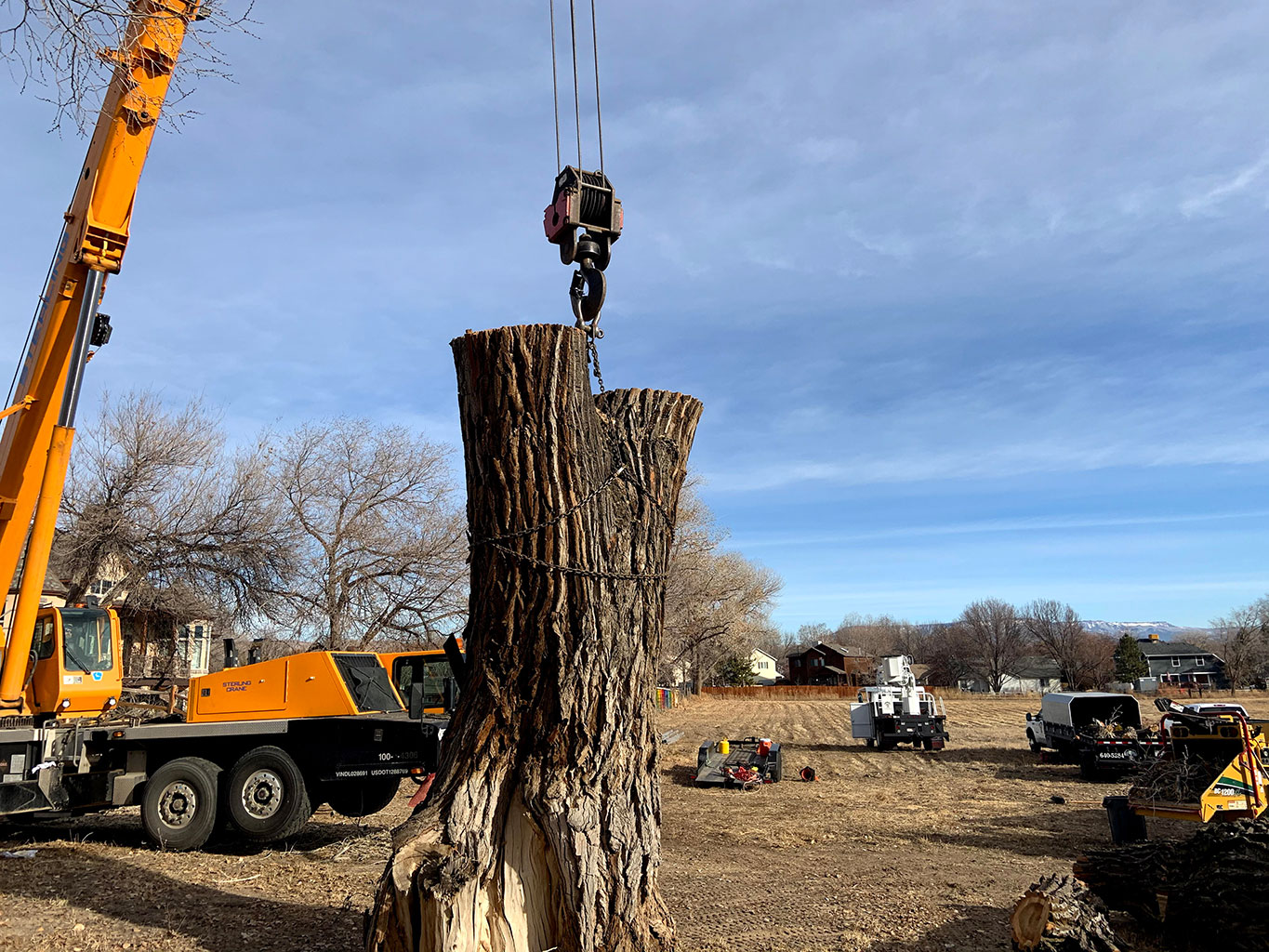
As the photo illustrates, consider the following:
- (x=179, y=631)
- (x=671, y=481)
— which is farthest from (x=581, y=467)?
(x=179, y=631)

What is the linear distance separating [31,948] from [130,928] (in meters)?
0.55

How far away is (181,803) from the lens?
979 centimetres

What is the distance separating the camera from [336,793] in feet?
34.6

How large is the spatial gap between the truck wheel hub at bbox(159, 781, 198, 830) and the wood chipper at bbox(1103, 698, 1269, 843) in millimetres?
9776

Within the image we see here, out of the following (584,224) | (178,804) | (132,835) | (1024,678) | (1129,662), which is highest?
(584,224)

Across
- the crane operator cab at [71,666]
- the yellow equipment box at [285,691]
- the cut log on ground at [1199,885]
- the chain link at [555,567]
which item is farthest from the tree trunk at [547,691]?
the crane operator cab at [71,666]

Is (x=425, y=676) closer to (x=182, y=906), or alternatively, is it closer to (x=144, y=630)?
(x=182, y=906)

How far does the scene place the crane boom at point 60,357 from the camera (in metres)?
9.04

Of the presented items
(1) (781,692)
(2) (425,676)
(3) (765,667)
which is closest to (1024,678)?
(1) (781,692)

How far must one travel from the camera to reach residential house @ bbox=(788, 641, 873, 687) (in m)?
90.6

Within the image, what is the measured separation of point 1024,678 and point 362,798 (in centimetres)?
8302

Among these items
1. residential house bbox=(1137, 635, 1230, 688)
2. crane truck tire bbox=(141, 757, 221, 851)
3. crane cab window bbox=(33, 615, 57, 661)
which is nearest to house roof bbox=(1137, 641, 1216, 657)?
residential house bbox=(1137, 635, 1230, 688)

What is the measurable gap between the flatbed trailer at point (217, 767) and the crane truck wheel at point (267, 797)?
0.4 inches

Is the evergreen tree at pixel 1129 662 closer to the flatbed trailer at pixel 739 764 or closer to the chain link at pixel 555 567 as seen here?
the flatbed trailer at pixel 739 764
